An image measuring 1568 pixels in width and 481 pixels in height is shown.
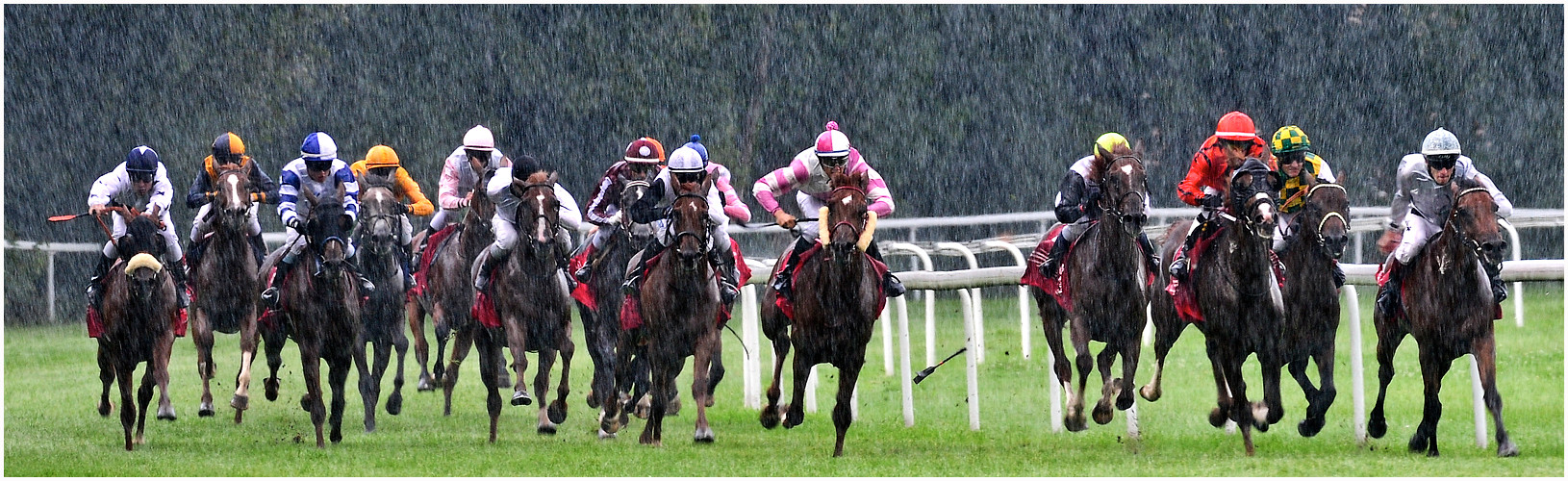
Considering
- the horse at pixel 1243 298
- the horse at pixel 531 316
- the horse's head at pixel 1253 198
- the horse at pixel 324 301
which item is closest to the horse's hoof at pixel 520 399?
the horse at pixel 531 316

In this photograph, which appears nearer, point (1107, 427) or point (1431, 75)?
point (1107, 427)

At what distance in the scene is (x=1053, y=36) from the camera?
23.3 meters

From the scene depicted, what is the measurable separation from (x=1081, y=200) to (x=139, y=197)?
5.45 meters

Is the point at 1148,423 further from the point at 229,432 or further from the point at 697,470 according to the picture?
the point at 229,432

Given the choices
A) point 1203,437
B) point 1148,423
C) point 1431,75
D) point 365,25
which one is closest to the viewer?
point 1203,437

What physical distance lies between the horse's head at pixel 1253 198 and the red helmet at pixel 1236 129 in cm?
53

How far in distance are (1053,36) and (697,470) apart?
557 inches

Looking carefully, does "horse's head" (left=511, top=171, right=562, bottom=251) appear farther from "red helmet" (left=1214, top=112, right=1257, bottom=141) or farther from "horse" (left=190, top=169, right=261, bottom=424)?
"red helmet" (left=1214, top=112, right=1257, bottom=141)

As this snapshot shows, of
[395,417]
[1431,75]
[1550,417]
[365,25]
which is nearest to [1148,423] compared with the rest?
[1550,417]

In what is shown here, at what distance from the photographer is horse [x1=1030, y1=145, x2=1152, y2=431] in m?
10.8

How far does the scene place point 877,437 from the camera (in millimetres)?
11750

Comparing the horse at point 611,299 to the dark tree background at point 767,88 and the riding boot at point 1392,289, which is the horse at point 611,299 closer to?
the riding boot at point 1392,289

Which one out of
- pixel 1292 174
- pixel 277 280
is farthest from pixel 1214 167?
pixel 277 280

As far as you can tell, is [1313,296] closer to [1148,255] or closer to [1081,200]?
[1148,255]
